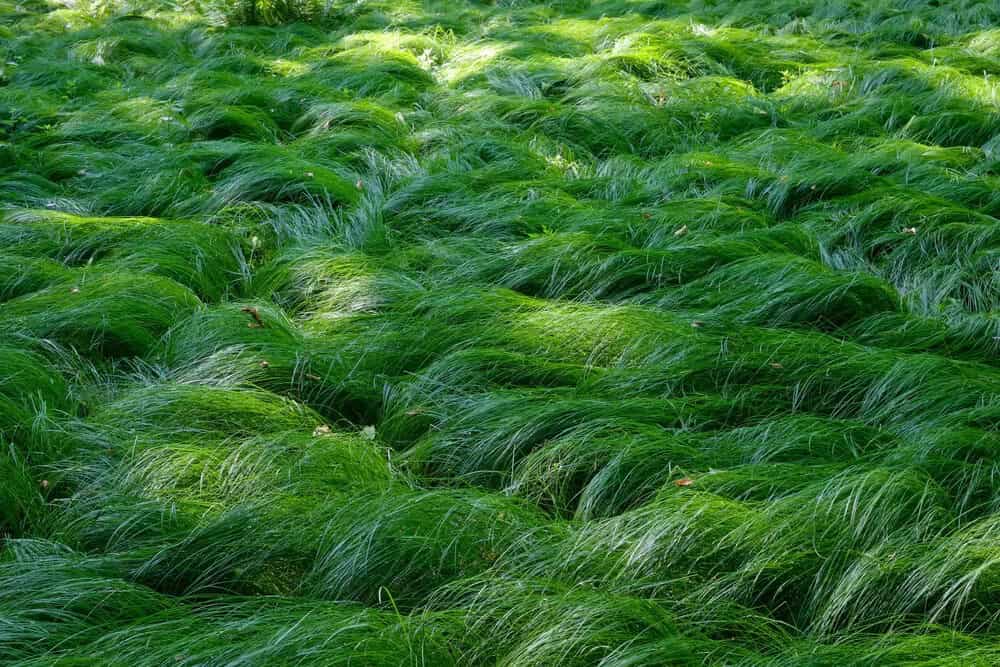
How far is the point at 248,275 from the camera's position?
4.21m

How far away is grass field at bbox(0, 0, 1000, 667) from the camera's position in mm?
2201

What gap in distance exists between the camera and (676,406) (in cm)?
300

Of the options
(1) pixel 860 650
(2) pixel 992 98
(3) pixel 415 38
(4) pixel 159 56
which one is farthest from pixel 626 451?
(4) pixel 159 56

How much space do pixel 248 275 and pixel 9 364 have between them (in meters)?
1.19

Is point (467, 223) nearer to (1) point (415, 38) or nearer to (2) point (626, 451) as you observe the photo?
(2) point (626, 451)

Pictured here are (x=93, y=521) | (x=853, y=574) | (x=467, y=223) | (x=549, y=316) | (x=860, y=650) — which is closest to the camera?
(x=860, y=650)

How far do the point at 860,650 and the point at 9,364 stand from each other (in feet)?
8.65

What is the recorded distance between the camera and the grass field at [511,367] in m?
2.20

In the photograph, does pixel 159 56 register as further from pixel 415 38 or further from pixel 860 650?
pixel 860 650

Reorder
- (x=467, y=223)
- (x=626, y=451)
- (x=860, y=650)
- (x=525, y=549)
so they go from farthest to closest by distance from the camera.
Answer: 1. (x=467, y=223)
2. (x=626, y=451)
3. (x=525, y=549)
4. (x=860, y=650)

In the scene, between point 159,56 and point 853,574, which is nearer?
point 853,574

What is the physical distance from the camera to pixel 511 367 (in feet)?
10.8

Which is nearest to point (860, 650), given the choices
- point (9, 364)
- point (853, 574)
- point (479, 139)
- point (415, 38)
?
point (853, 574)

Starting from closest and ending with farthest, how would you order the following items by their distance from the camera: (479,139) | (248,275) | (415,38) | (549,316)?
(549,316)
(248,275)
(479,139)
(415,38)
